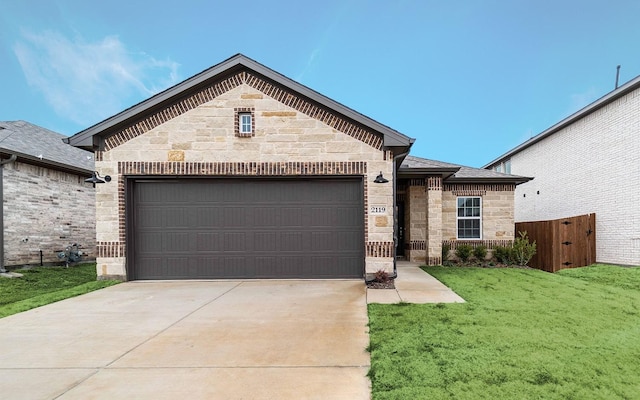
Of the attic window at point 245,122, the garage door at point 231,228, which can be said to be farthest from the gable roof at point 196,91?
the garage door at point 231,228

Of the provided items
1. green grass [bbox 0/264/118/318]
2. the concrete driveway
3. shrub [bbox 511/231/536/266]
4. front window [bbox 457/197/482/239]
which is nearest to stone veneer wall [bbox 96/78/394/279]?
green grass [bbox 0/264/118/318]

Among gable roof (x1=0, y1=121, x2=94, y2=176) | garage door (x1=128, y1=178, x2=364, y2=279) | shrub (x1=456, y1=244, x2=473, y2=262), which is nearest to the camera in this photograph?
garage door (x1=128, y1=178, x2=364, y2=279)

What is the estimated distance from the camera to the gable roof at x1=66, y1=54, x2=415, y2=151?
8430 mm

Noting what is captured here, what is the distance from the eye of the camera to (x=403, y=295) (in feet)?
23.2

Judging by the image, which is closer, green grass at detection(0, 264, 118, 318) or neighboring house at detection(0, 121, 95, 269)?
green grass at detection(0, 264, 118, 318)

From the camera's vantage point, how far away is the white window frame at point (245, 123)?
28.8 feet

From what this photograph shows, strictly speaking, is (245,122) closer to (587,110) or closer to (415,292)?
(415,292)

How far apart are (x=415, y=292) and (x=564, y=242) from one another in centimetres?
754

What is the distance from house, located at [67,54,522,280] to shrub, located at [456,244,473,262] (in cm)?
478

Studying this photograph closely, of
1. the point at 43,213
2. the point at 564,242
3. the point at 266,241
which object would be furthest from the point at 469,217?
the point at 43,213

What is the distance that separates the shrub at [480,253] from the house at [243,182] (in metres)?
5.33

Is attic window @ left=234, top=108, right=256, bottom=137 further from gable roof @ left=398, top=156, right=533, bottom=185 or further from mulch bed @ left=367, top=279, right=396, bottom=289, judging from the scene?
gable roof @ left=398, top=156, right=533, bottom=185

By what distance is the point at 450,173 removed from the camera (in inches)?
457

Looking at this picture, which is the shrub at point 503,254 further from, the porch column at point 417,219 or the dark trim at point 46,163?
the dark trim at point 46,163
